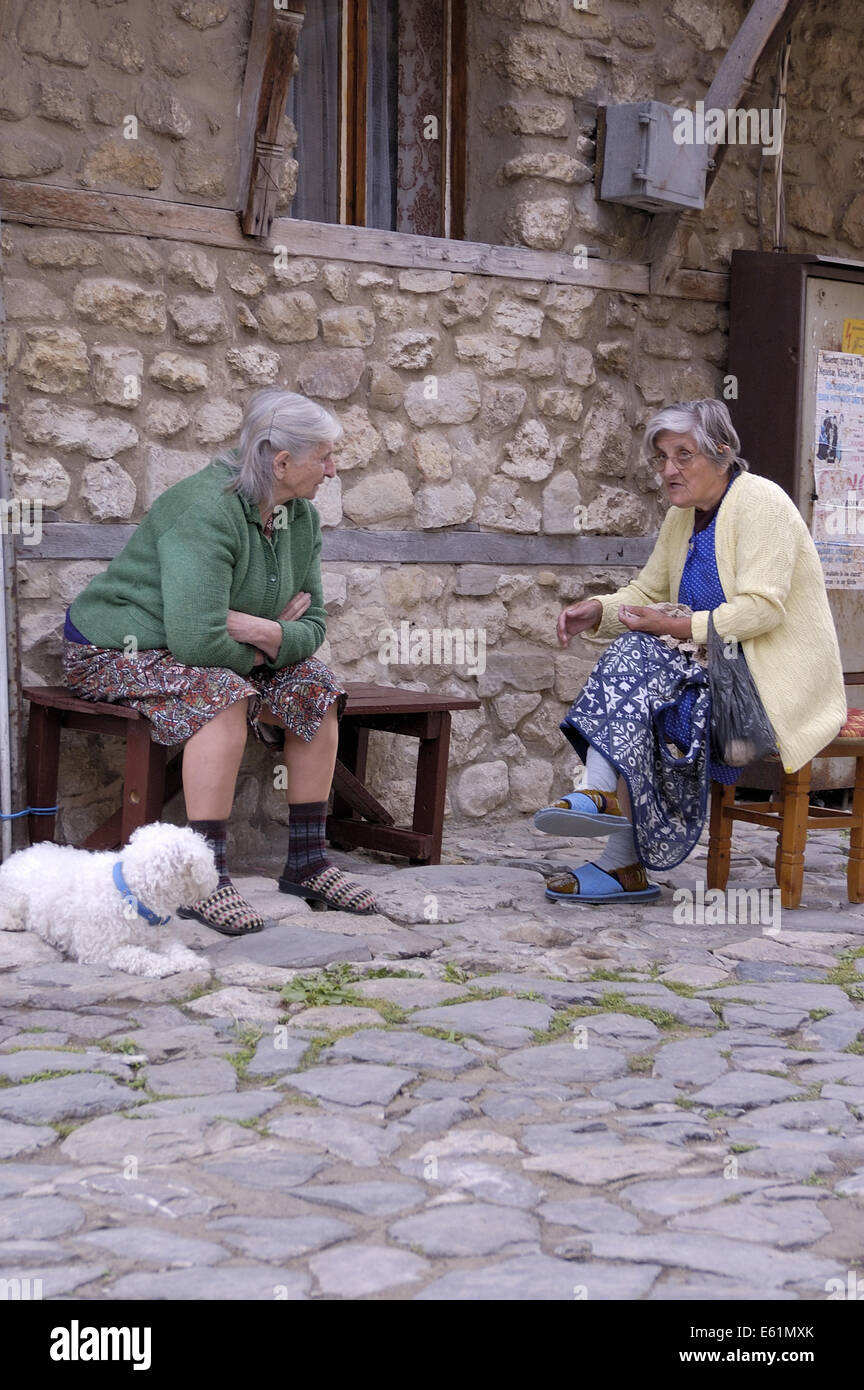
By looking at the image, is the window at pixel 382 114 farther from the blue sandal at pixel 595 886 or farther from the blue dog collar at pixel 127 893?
the blue dog collar at pixel 127 893

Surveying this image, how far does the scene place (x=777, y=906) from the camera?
4.45m

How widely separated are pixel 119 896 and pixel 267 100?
8.42ft

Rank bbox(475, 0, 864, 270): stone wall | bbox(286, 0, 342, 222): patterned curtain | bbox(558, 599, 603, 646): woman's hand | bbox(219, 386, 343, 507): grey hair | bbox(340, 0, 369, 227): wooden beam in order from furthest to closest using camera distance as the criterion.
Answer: bbox(475, 0, 864, 270): stone wall
bbox(340, 0, 369, 227): wooden beam
bbox(286, 0, 342, 222): patterned curtain
bbox(558, 599, 603, 646): woman's hand
bbox(219, 386, 343, 507): grey hair

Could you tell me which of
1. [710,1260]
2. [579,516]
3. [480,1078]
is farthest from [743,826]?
[710,1260]

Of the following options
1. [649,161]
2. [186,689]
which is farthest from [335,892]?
[649,161]

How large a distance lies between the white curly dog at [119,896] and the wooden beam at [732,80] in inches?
132

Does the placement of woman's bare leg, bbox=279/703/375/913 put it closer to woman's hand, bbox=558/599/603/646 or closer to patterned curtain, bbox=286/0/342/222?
woman's hand, bbox=558/599/603/646

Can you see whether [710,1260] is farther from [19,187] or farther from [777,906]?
[19,187]

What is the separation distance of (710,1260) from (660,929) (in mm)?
2116

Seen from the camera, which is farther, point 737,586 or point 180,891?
point 737,586

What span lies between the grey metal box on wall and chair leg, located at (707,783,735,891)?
2.34 meters

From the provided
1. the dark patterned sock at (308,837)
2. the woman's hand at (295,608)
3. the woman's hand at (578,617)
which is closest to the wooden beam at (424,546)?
the woman's hand at (295,608)

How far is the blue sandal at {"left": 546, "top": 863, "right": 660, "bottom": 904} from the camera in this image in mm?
4434

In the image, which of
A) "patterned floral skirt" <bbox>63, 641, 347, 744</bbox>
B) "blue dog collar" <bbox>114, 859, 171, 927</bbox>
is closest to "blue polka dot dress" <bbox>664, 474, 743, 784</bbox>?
"patterned floral skirt" <bbox>63, 641, 347, 744</bbox>
